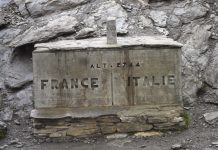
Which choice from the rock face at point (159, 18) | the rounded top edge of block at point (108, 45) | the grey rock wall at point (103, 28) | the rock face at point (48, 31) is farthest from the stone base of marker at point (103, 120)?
the rock face at point (159, 18)

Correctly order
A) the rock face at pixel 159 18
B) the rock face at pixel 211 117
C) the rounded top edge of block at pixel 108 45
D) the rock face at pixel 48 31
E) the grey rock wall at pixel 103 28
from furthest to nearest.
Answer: the rock face at pixel 159 18 < the rock face at pixel 48 31 < the grey rock wall at pixel 103 28 < the rock face at pixel 211 117 < the rounded top edge of block at pixel 108 45

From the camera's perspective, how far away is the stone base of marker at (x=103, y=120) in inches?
300

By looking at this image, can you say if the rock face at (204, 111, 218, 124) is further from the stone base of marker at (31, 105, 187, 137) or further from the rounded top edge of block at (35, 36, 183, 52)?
the rounded top edge of block at (35, 36, 183, 52)

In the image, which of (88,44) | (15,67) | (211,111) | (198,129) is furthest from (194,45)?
(15,67)

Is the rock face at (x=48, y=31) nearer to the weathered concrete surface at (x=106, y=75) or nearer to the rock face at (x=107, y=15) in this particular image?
the rock face at (x=107, y=15)

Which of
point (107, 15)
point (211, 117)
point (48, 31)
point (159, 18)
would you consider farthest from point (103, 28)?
point (211, 117)

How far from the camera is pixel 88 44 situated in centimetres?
781

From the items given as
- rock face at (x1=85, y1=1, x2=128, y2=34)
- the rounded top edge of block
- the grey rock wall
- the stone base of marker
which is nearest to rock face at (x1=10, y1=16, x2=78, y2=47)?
the grey rock wall

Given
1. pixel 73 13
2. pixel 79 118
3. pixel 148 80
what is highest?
pixel 73 13

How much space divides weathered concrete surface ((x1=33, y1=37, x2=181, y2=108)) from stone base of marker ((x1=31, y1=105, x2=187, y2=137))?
13cm

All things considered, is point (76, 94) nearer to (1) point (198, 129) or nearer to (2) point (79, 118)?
(2) point (79, 118)

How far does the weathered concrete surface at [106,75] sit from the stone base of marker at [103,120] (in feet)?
0.42

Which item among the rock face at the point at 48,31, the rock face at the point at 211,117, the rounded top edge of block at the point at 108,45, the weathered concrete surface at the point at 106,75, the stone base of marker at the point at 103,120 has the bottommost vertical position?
the rock face at the point at 211,117

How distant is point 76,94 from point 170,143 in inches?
75.7
